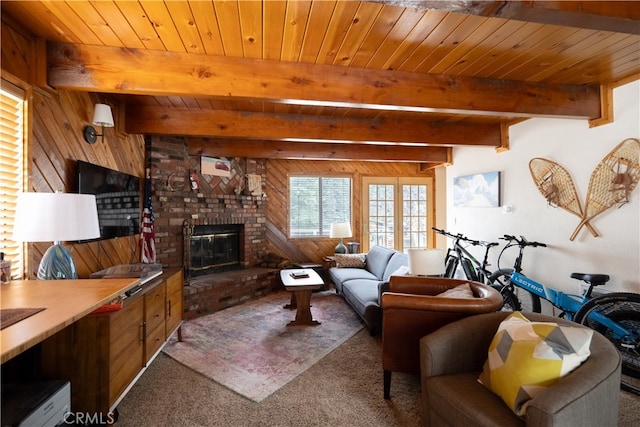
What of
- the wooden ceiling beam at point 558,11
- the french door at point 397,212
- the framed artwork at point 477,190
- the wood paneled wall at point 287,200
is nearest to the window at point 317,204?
the wood paneled wall at point 287,200

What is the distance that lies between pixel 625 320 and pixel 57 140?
446cm

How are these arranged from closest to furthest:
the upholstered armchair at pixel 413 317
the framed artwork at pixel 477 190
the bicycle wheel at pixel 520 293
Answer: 1. the upholstered armchair at pixel 413 317
2. the bicycle wheel at pixel 520 293
3. the framed artwork at pixel 477 190

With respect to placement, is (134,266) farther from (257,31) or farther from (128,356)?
(257,31)

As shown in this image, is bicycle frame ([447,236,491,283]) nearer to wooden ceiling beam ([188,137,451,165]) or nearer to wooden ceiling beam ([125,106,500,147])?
wooden ceiling beam ([125,106,500,147])

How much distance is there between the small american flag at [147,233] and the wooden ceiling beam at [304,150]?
36.5 inches

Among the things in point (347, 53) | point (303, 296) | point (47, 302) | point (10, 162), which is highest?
point (347, 53)

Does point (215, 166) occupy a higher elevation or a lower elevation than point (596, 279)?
higher

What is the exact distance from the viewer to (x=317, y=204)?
18.9 ft

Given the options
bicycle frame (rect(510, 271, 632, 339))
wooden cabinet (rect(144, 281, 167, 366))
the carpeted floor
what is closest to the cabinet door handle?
wooden cabinet (rect(144, 281, 167, 366))

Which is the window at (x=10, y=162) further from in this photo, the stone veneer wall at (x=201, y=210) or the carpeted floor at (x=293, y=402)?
the stone veneer wall at (x=201, y=210)

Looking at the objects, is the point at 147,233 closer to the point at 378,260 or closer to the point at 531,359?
the point at 378,260

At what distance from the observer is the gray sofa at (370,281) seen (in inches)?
125

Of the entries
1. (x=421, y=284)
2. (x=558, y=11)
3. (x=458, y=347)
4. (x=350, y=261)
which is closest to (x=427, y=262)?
(x=421, y=284)

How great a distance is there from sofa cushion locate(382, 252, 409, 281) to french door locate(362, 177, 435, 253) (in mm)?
1759
